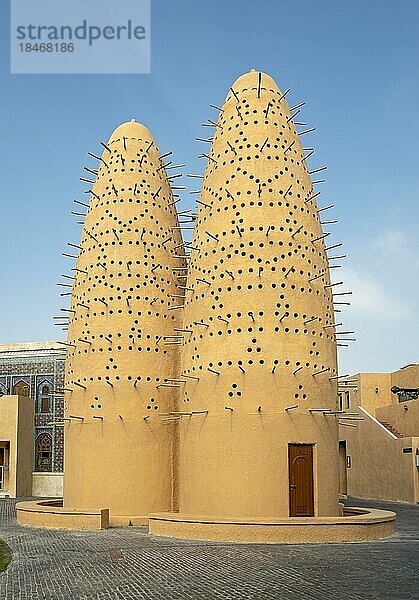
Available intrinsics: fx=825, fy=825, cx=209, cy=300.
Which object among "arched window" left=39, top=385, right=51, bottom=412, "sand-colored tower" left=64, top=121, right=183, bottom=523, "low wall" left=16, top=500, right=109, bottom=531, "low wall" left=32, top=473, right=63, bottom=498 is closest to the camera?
"low wall" left=16, top=500, right=109, bottom=531

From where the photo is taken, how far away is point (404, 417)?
1430 inches

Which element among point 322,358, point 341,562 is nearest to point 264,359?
point 322,358

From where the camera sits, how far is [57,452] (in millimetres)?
40969

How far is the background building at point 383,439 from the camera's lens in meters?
32.6

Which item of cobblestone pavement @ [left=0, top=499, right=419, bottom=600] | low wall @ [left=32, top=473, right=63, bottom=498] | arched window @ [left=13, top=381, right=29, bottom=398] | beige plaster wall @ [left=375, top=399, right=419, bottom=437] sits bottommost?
low wall @ [left=32, top=473, right=63, bottom=498]

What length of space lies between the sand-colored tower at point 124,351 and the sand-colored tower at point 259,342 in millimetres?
1952

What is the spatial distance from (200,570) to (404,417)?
992 inches

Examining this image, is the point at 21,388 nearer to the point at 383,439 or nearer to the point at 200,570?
the point at 383,439

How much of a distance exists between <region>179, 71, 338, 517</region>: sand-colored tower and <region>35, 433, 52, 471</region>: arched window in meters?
23.4

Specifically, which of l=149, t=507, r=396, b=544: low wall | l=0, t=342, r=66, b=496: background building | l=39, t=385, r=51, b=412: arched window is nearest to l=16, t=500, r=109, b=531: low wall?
l=149, t=507, r=396, b=544: low wall

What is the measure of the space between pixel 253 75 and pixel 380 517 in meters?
11.1

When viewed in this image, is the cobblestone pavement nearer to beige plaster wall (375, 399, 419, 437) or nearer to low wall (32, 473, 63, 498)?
beige plaster wall (375, 399, 419, 437)

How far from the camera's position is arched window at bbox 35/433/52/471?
41.1 metres

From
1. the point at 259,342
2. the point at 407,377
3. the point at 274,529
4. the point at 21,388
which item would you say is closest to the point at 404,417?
the point at 407,377
